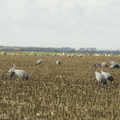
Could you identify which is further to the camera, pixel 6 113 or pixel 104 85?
pixel 104 85

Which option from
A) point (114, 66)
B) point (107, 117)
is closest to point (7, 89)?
point (107, 117)

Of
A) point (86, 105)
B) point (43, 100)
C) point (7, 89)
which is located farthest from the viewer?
point (7, 89)

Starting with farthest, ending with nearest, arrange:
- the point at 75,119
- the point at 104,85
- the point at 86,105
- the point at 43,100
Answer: the point at 104,85
the point at 43,100
the point at 86,105
the point at 75,119

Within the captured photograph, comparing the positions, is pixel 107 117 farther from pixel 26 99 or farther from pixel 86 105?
pixel 26 99

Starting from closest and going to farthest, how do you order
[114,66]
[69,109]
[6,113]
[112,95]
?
[6,113], [69,109], [112,95], [114,66]

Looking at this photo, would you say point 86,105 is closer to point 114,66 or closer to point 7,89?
point 7,89

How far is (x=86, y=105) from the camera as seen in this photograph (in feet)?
40.2

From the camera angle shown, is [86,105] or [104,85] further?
[104,85]

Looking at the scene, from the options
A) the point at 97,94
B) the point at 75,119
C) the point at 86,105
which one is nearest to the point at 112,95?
the point at 97,94

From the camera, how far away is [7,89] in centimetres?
1627

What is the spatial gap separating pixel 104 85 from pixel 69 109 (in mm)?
8153

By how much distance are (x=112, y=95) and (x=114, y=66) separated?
2015cm

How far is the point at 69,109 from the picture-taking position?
1134 cm

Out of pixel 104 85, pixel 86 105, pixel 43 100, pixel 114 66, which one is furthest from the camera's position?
pixel 114 66
